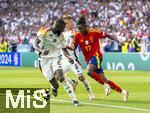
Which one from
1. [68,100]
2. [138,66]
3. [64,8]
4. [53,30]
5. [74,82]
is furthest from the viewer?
[64,8]

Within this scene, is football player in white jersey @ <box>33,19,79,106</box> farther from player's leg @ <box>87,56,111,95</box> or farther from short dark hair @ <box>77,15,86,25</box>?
player's leg @ <box>87,56,111,95</box>

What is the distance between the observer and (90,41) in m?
17.0

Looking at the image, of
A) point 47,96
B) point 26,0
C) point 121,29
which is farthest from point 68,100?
point 26,0

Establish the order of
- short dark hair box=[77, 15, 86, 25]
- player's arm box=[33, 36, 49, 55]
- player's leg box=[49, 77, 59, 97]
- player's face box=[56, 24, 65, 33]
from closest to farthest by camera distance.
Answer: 1. player's face box=[56, 24, 65, 33]
2. player's arm box=[33, 36, 49, 55]
3. player's leg box=[49, 77, 59, 97]
4. short dark hair box=[77, 15, 86, 25]

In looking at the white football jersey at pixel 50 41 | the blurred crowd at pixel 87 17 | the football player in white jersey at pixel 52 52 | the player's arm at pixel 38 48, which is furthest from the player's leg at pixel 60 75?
the blurred crowd at pixel 87 17

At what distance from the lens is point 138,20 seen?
45500 mm

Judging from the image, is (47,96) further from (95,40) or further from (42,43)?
(95,40)

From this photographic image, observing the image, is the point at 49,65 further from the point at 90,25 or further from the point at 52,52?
the point at 90,25

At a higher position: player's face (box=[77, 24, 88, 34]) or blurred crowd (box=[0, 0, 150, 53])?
player's face (box=[77, 24, 88, 34])

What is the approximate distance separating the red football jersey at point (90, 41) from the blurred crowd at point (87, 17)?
2328 centimetres

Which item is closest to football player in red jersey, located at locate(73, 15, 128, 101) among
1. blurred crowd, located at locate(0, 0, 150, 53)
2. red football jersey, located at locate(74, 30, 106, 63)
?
red football jersey, located at locate(74, 30, 106, 63)

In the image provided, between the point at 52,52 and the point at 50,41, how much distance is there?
0.31m

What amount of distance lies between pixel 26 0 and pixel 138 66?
2051cm

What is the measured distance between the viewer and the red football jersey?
16969mm
